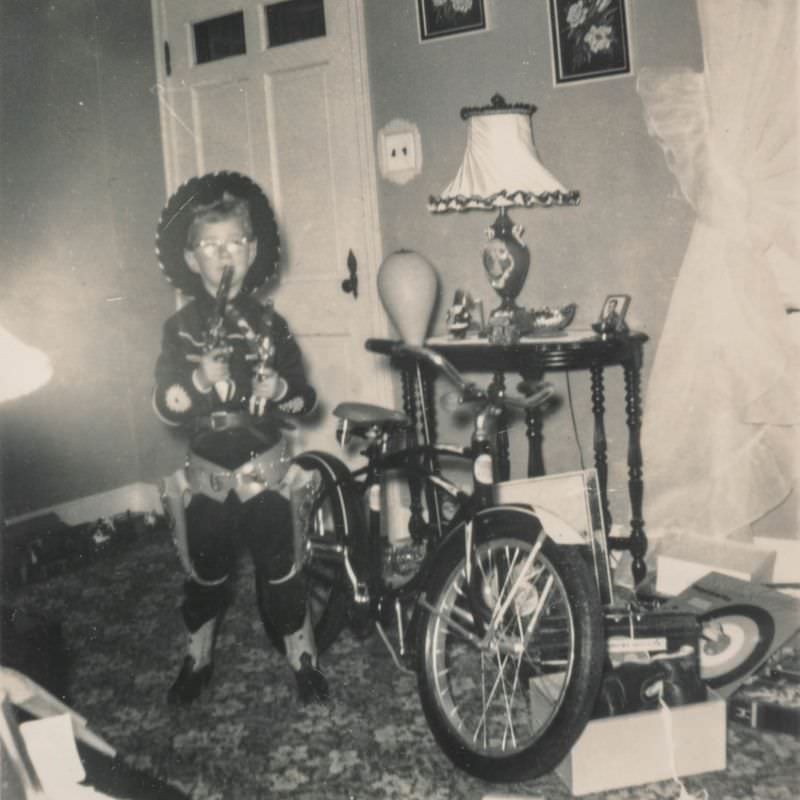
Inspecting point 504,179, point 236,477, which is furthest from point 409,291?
point 236,477

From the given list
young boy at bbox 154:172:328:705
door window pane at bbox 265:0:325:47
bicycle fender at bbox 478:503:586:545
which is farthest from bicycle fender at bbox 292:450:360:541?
door window pane at bbox 265:0:325:47

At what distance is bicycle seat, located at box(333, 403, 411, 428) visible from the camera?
212 cm

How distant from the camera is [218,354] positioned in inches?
79.5

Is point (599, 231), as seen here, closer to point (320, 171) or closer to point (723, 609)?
point (320, 171)

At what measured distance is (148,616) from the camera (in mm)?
2818

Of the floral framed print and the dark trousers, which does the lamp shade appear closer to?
the floral framed print

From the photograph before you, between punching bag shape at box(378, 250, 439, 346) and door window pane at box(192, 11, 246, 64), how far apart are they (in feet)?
4.44

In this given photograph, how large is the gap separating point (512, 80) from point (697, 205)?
77cm

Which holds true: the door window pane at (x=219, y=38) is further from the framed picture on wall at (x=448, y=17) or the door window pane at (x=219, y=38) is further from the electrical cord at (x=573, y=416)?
the electrical cord at (x=573, y=416)

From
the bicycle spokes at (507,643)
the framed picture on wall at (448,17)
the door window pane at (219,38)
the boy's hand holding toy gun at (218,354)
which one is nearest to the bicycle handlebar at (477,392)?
the bicycle spokes at (507,643)

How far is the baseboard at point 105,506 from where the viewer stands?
365cm

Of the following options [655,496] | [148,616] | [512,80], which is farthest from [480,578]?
[512,80]

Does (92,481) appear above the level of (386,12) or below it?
below

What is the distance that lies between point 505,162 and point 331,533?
→ 1.20 metres
